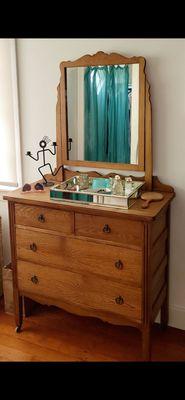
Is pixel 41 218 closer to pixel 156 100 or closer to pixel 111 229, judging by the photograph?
pixel 111 229

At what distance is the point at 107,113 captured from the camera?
2.17m

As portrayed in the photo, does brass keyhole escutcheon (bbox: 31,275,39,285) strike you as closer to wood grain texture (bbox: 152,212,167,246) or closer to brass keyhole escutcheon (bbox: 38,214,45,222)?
brass keyhole escutcheon (bbox: 38,214,45,222)

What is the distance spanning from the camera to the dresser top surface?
1.79 metres

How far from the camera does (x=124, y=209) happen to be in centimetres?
184

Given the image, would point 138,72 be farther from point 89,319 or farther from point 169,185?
point 89,319

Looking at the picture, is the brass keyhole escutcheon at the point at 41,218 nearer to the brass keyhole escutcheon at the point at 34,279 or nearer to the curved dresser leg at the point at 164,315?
the brass keyhole escutcheon at the point at 34,279

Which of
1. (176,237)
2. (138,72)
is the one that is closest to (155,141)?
(138,72)

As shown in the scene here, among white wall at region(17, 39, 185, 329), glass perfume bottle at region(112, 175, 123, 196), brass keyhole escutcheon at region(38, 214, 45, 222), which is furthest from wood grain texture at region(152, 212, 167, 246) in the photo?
brass keyhole escutcheon at region(38, 214, 45, 222)

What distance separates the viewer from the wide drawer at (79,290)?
6.32ft

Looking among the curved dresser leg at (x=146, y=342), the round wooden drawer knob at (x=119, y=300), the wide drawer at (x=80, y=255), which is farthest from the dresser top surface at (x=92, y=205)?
the curved dresser leg at (x=146, y=342)

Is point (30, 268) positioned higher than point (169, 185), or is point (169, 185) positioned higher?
point (169, 185)

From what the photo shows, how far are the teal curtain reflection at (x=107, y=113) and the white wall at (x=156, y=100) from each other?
0.14 meters
